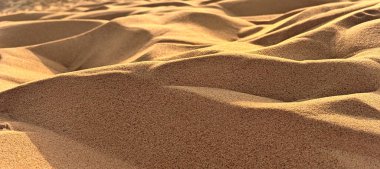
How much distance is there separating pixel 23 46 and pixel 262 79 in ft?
5.26

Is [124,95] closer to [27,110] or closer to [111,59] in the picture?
[27,110]

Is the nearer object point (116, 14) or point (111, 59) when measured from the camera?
point (111, 59)

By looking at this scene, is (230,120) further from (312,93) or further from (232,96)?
(312,93)

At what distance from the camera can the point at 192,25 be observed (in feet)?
7.18

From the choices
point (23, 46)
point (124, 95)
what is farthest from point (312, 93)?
point (23, 46)

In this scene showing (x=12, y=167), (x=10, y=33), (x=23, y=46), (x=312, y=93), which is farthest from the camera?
(x=10, y=33)

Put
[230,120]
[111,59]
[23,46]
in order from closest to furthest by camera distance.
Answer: [230,120] → [111,59] → [23,46]

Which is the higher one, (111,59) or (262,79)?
(262,79)

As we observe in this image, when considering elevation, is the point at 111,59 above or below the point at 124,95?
below

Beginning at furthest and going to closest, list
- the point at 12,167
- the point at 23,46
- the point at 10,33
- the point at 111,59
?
1. the point at 10,33
2. the point at 23,46
3. the point at 111,59
4. the point at 12,167

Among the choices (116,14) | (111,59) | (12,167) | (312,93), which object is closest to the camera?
(12,167)

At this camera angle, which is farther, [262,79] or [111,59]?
[111,59]

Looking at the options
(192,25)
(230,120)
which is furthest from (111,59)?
(230,120)

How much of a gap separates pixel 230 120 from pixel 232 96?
0.10 meters
